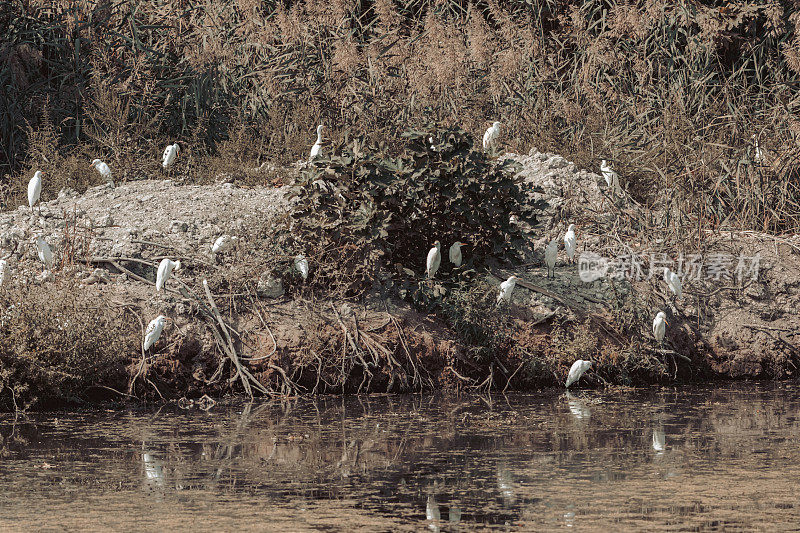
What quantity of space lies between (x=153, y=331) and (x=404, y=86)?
19.5 feet

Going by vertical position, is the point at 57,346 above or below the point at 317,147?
below

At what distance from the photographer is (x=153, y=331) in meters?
7.84

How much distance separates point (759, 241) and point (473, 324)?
11.1ft

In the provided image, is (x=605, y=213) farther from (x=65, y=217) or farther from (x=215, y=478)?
(x=215, y=478)

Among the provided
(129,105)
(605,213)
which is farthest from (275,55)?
(605,213)

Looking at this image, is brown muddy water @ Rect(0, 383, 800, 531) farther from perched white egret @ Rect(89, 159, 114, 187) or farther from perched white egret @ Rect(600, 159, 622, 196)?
perched white egret @ Rect(89, 159, 114, 187)

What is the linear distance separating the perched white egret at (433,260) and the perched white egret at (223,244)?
1.60 meters

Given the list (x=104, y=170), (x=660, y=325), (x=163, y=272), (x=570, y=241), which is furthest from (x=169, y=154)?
(x=660, y=325)

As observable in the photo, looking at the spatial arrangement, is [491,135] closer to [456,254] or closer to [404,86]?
[404,86]

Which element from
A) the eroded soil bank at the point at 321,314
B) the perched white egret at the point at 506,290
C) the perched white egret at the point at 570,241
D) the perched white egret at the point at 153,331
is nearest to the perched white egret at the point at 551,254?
the eroded soil bank at the point at 321,314

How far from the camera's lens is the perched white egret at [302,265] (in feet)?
28.5

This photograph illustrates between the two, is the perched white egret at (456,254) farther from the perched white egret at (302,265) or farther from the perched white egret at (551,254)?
the perched white egret at (302,265)

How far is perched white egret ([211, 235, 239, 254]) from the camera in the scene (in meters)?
9.08

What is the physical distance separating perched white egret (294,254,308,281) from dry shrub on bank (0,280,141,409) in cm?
130
